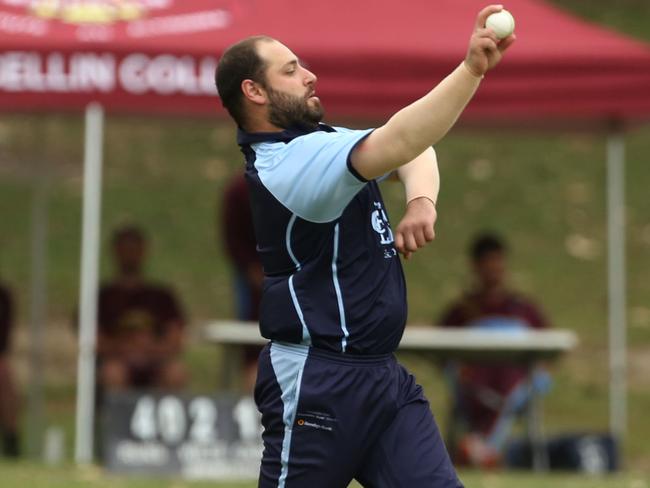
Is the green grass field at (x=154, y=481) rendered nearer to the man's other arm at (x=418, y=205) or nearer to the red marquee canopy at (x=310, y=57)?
the red marquee canopy at (x=310, y=57)

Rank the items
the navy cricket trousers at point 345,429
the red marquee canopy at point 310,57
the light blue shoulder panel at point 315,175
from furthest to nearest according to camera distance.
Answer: the red marquee canopy at point 310,57 < the navy cricket trousers at point 345,429 < the light blue shoulder panel at point 315,175

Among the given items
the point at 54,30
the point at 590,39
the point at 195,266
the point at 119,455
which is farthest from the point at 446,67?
the point at 195,266

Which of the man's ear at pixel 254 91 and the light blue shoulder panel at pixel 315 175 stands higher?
the man's ear at pixel 254 91

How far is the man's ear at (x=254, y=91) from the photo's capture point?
4703 millimetres

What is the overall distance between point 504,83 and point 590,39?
78 centimetres

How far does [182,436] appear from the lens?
8945 millimetres

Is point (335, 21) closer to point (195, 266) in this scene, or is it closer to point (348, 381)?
point (348, 381)

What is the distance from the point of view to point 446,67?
9.12 m

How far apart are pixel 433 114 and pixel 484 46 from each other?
22 centimetres

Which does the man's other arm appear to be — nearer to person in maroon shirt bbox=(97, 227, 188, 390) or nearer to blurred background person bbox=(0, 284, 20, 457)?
person in maroon shirt bbox=(97, 227, 188, 390)

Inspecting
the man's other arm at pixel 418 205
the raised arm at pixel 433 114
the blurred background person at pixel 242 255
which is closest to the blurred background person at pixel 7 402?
the blurred background person at pixel 242 255

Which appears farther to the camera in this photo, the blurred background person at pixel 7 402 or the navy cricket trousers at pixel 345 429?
the blurred background person at pixel 7 402

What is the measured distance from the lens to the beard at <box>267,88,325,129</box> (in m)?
4.68

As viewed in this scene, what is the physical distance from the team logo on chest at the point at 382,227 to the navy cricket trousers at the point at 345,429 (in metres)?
0.31
